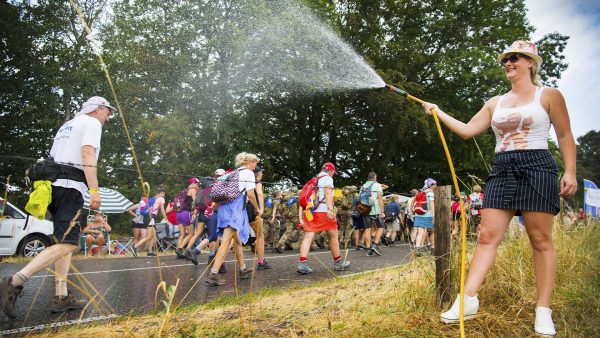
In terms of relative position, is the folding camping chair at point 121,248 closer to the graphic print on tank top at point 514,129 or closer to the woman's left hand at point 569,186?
the graphic print on tank top at point 514,129

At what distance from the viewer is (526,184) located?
338 cm

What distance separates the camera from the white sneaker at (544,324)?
3270mm

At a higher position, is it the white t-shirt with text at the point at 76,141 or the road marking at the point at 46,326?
the white t-shirt with text at the point at 76,141

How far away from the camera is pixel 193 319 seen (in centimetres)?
389

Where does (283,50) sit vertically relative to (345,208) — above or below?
above

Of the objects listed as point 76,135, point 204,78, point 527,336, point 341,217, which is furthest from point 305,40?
point 527,336

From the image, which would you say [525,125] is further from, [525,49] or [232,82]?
[232,82]

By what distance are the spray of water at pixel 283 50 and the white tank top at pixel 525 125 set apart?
1717cm

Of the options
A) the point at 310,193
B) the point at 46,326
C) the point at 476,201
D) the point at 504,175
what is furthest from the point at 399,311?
the point at 476,201

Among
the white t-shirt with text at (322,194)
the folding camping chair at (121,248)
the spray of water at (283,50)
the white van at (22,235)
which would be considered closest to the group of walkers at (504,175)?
the white t-shirt with text at (322,194)

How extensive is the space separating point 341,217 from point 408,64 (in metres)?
13.3

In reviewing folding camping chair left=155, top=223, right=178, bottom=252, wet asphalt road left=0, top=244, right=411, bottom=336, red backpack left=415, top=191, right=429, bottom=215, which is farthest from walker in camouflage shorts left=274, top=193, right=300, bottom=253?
red backpack left=415, top=191, right=429, bottom=215

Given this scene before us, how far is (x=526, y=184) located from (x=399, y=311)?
1.37 metres

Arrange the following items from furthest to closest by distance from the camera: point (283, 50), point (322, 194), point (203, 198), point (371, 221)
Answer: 1. point (283, 50)
2. point (371, 221)
3. point (203, 198)
4. point (322, 194)
